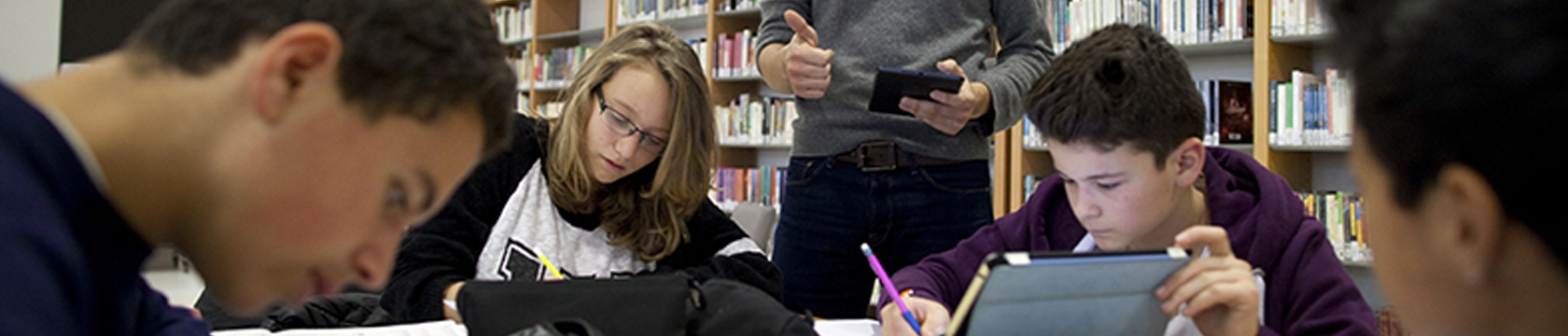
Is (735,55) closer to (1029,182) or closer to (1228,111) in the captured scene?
(1029,182)

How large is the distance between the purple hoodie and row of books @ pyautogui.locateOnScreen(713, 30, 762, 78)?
124 inches

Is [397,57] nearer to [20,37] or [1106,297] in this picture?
[1106,297]

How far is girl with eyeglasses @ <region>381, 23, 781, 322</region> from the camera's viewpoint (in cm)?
156

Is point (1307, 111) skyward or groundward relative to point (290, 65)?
skyward

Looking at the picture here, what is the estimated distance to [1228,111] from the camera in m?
3.29

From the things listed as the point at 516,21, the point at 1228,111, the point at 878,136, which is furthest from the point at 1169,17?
the point at 516,21

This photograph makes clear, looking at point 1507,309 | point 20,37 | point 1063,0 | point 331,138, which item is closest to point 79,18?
point 20,37

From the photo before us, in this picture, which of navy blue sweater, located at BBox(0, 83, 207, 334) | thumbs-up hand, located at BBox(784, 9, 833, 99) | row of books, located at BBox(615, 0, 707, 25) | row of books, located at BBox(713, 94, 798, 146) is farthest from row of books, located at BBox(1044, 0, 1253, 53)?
navy blue sweater, located at BBox(0, 83, 207, 334)

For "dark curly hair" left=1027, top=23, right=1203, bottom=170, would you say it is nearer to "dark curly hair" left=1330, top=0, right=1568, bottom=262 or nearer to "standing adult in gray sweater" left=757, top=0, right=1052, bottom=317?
"standing adult in gray sweater" left=757, top=0, right=1052, bottom=317

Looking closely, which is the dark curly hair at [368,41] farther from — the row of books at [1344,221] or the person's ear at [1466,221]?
the row of books at [1344,221]

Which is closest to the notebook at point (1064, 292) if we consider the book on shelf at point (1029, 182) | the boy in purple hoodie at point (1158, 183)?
the boy in purple hoodie at point (1158, 183)

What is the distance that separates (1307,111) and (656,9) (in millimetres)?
2964

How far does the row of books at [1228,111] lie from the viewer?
3.27m

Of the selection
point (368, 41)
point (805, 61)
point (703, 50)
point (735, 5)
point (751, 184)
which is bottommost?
point (751, 184)
